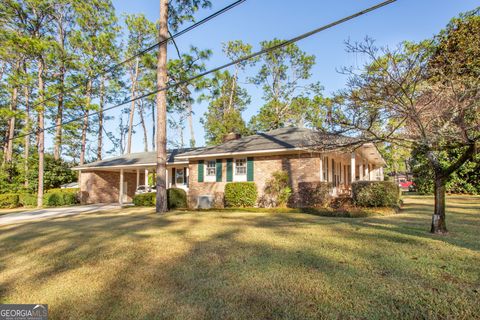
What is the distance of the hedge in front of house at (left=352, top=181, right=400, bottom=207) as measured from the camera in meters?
10.9

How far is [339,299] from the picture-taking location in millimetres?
2910

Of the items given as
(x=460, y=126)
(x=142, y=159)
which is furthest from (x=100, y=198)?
(x=460, y=126)

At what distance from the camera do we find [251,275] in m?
3.70

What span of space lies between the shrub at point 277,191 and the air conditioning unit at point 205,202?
9.81 ft

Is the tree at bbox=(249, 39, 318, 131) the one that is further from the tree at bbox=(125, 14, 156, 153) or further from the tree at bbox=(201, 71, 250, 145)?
the tree at bbox=(125, 14, 156, 153)

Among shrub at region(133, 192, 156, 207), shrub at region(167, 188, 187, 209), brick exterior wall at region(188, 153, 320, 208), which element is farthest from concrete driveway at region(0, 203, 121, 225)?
brick exterior wall at region(188, 153, 320, 208)

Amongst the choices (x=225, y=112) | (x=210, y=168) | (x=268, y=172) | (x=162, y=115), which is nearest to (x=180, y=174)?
(x=210, y=168)

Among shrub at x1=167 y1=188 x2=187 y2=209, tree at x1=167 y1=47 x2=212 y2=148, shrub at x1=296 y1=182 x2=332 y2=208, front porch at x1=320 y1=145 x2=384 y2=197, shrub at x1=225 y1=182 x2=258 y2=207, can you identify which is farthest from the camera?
shrub at x1=167 y1=188 x2=187 y2=209

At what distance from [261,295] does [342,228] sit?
4.63 meters

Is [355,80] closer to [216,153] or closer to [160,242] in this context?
[160,242]

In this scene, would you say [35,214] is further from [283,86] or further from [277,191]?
[283,86]

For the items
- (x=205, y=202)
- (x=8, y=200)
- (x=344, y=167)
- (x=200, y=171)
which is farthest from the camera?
(x=344, y=167)

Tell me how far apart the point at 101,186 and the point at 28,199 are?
4.76 metres

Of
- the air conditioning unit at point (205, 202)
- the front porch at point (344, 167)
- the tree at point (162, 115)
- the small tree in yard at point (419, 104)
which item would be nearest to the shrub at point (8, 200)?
the air conditioning unit at point (205, 202)
